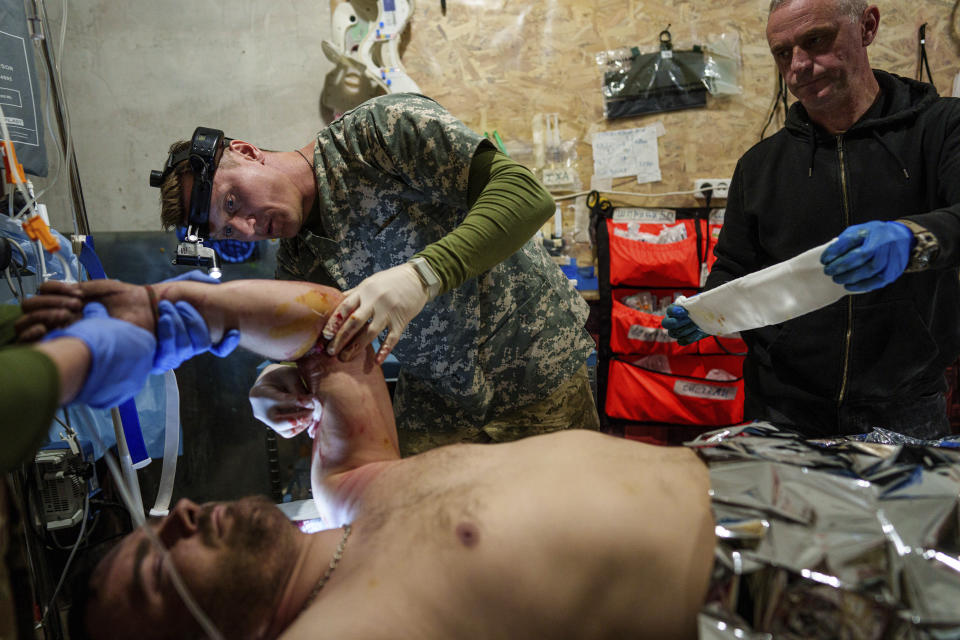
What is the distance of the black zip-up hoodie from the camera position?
5.25 ft

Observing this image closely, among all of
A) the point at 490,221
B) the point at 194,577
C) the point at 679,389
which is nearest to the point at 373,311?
the point at 490,221

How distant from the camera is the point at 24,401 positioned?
0.69 m

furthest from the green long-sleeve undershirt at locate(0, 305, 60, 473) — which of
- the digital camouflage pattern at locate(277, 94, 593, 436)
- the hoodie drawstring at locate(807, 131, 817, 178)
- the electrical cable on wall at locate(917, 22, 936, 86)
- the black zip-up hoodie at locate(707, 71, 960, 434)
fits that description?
the electrical cable on wall at locate(917, 22, 936, 86)

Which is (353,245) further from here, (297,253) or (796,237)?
(796,237)

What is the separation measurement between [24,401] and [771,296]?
143 centimetres

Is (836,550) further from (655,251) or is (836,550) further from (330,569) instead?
(655,251)

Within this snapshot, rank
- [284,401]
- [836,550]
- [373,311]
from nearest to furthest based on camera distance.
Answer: [836,550] → [373,311] → [284,401]

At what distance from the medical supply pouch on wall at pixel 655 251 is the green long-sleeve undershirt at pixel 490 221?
1.83 metres

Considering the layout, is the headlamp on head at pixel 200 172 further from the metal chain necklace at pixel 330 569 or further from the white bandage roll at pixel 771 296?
the white bandage roll at pixel 771 296

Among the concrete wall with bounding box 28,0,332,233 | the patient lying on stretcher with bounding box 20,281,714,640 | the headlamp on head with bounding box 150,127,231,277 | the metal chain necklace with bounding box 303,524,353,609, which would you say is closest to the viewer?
the patient lying on stretcher with bounding box 20,281,714,640

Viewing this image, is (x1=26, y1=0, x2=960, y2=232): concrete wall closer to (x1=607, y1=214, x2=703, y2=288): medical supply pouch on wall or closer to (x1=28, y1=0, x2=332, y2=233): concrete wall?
(x1=28, y1=0, x2=332, y2=233): concrete wall

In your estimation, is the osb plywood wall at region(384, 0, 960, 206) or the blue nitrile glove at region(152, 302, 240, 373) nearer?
the blue nitrile glove at region(152, 302, 240, 373)

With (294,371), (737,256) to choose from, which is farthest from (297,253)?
(737,256)

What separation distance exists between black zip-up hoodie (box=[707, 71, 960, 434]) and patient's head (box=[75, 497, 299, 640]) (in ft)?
4.74
